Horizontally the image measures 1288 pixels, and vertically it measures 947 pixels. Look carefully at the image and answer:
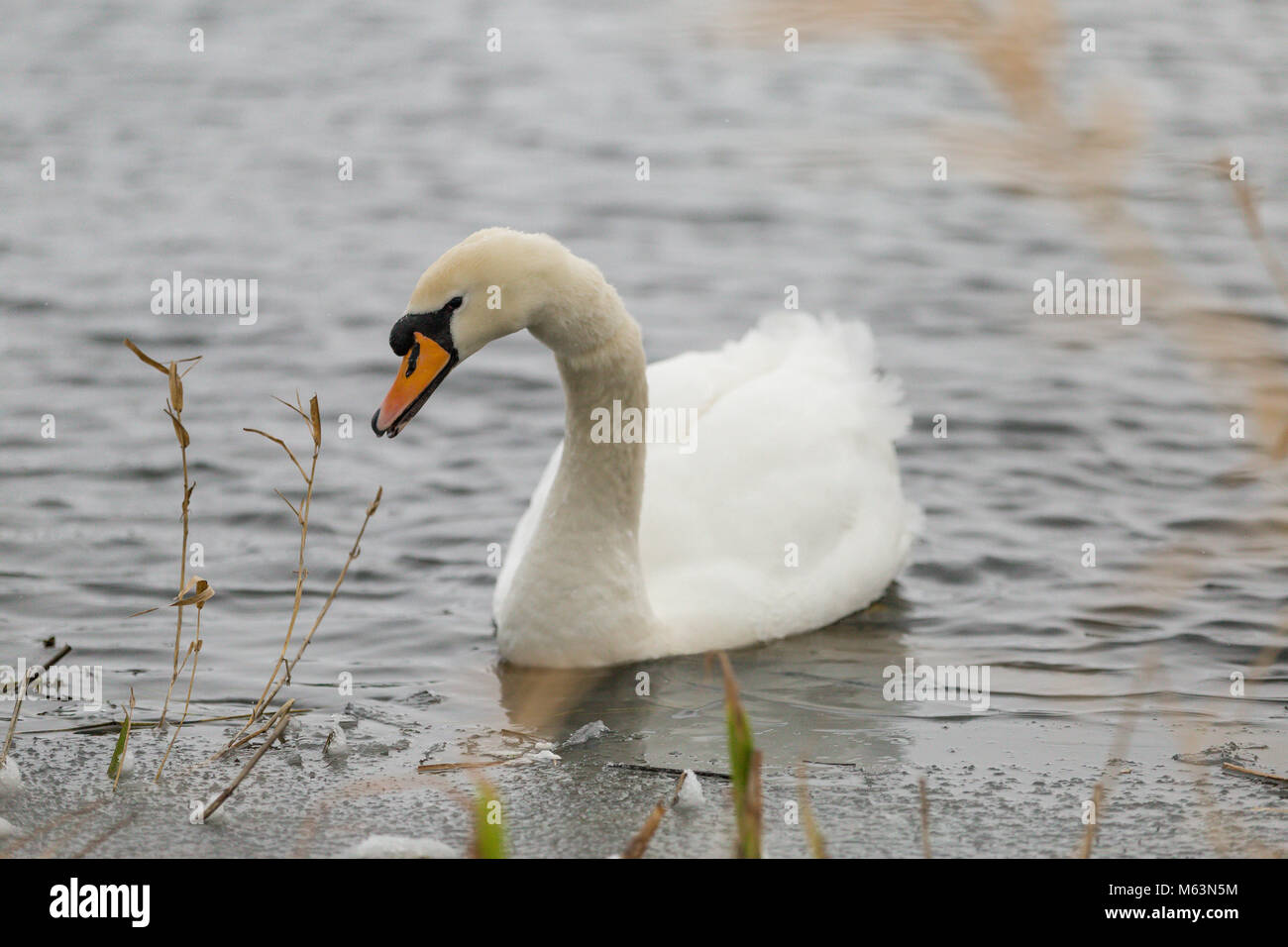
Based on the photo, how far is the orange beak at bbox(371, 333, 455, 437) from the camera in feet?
15.1

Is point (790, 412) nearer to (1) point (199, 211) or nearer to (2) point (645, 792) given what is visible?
(2) point (645, 792)

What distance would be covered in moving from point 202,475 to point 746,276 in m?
3.98

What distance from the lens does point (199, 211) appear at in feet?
34.1

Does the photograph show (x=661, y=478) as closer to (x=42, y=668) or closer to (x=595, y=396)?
(x=595, y=396)

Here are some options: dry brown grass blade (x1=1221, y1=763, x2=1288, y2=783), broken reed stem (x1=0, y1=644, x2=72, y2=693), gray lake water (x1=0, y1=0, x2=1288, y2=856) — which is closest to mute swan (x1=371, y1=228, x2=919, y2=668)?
gray lake water (x1=0, y1=0, x2=1288, y2=856)

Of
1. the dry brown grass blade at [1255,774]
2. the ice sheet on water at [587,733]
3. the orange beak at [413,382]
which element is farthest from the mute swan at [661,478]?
the dry brown grass blade at [1255,774]

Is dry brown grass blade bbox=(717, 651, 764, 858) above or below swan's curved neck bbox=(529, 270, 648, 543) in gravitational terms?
below

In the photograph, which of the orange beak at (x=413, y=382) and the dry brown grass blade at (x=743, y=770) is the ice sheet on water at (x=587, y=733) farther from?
the dry brown grass blade at (x=743, y=770)

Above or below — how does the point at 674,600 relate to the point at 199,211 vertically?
below

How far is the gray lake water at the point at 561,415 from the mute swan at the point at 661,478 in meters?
0.20

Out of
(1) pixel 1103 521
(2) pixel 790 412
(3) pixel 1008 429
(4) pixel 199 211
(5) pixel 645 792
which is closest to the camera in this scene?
(5) pixel 645 792

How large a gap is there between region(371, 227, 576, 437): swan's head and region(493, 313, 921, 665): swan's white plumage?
0.96 meters

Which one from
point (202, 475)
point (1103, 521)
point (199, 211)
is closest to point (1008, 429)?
point (1103, 521)

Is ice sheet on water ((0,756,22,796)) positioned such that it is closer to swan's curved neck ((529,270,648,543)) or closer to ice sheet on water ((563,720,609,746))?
ice sheet on water ((563,720,609,746))
